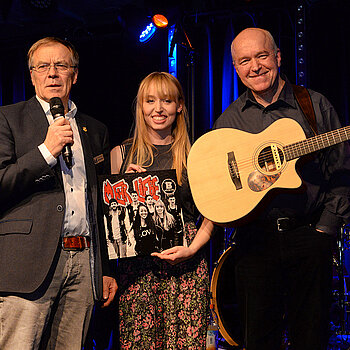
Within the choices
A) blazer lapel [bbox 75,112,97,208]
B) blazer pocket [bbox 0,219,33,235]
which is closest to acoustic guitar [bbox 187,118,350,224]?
blazer lapel [bbox 75,112,97,208]

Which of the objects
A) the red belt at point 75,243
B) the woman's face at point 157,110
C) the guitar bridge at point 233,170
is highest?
the woman's face at point 157,110

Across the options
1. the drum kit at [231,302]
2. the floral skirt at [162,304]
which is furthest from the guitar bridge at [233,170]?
the drum kit at [231,302]

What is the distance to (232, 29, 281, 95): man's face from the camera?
8.68 ft

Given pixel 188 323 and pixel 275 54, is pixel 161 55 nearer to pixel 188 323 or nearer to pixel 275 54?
pixel 275 54

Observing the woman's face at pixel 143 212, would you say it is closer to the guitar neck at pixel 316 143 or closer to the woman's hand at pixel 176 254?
the woman's hand at pixel 176 254

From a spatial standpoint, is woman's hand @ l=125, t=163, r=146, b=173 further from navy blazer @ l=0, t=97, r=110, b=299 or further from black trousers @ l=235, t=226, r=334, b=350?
black trousers @ l=235, t=226, r=334, b=350

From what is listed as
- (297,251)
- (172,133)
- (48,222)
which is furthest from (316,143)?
(48,222)

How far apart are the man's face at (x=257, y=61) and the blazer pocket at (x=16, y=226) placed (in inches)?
56.8

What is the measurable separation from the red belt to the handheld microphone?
367mm

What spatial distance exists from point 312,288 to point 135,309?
3.14ft

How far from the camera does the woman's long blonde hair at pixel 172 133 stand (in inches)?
108

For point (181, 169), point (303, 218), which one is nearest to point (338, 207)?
point (303, 218)

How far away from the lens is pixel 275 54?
8.96 feet

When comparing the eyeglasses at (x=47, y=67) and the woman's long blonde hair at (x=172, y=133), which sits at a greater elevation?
the eyeglasses at (x=47, y=67)
